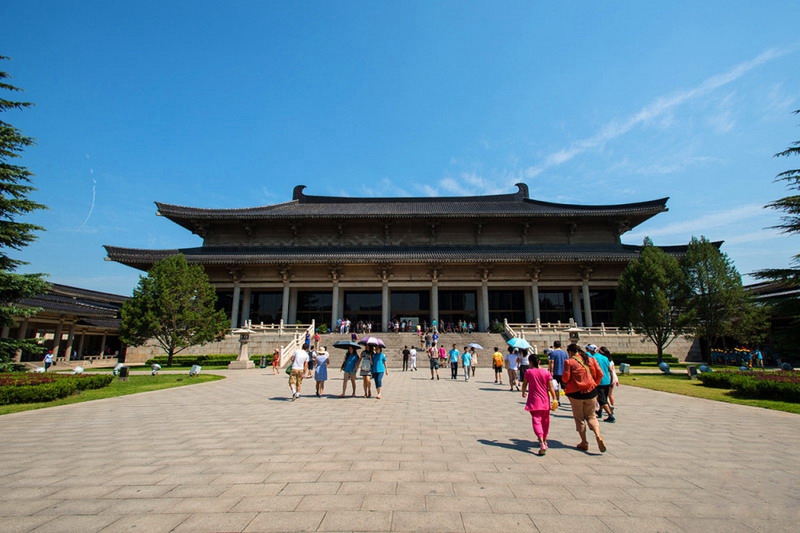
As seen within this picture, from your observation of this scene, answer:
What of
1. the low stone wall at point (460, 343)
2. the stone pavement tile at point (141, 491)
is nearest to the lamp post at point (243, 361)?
the low stone wall at point (460, 343)

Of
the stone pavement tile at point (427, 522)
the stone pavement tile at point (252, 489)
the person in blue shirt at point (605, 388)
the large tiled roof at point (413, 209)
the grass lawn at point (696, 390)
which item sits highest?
the large tiled roof at point (413, 209)

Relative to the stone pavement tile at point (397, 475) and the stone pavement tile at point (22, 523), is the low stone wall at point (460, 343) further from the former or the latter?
the stone pavement tile at point (22, 523)

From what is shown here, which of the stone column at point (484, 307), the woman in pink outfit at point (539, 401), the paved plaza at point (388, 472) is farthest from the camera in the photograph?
the stone column at point (484, 307)

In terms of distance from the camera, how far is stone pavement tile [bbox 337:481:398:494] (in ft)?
13.3

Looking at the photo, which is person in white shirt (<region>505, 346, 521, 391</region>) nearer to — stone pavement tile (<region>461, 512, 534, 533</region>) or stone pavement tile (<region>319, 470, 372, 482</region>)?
stone pavement tile (<region>319, 470, 372, 482</region>)

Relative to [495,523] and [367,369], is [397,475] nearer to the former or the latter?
[495,523]

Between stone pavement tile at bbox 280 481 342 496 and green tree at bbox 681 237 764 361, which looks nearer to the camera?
stone pavement tile at bbox 280 481 342 496

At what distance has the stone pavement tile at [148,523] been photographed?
127 inches

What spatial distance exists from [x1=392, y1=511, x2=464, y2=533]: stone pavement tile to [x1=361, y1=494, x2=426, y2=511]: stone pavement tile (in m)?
0.12

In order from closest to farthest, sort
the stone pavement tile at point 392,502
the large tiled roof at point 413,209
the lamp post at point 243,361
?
the stone pavement tile at point 392,502
the lamp post at point 243,361
the large tiled roof at point 413,209

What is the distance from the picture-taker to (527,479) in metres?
4.51

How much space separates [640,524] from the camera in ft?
11.0

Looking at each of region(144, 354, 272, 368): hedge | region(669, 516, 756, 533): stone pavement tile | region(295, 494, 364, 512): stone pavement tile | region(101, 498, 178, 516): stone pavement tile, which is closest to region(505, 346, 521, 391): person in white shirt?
region(669, 516, 756, 533): stone pavement tile

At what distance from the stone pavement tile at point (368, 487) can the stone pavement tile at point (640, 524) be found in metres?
2.09
